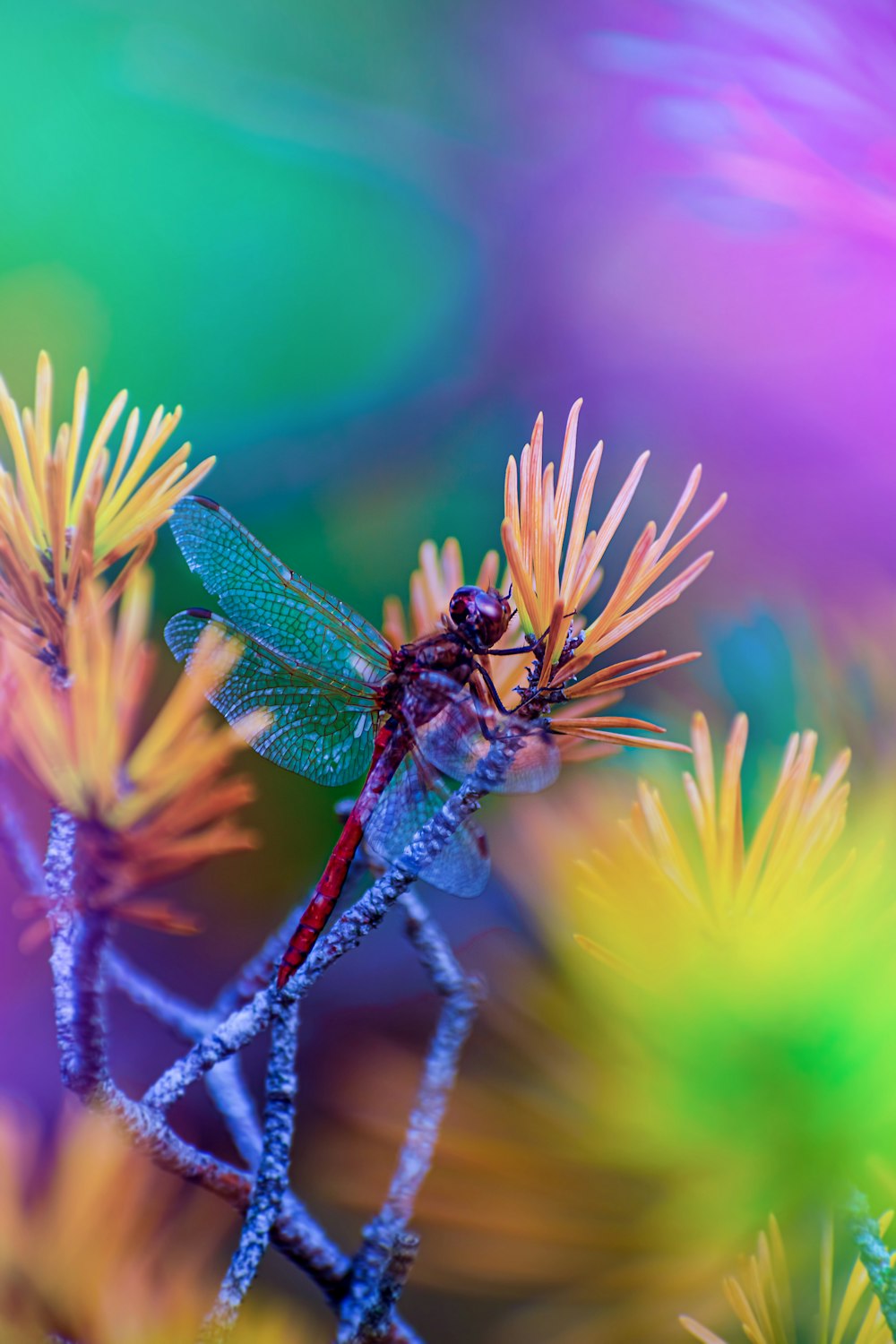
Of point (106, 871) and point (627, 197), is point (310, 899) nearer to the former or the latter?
point (106, 871)

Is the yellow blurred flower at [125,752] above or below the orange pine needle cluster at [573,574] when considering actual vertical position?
below

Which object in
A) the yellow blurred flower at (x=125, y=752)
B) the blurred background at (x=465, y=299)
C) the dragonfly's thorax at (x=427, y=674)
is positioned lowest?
the yellow blurred flower at (x=125, y=752)

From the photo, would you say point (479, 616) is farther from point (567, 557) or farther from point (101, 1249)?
point (101, 1249)

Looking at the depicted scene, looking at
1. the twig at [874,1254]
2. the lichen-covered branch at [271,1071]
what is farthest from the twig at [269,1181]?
the twig at [874,1254]

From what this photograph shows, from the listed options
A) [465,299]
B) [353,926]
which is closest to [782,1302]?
[353,926]

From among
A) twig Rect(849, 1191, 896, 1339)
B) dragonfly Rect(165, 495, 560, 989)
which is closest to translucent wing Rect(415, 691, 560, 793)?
dragonfly Rect(165, 495, 560, 989)

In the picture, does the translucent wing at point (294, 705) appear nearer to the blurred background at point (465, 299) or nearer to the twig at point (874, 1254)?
the blurred background at point (465, 299)
